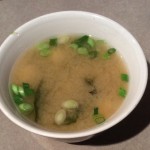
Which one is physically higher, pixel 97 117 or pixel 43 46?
pixel 43 46

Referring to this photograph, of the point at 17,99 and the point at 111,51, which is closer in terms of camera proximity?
the point at 17,99

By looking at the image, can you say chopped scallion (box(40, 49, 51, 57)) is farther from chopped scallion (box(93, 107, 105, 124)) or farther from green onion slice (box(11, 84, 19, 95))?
chopped scallion (box(93, 107, 105, 124))

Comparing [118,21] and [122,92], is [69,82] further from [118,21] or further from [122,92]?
[118,21]

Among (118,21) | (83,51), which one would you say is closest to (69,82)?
(83,51)

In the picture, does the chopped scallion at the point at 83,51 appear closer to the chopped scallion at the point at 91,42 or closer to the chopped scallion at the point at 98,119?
the chopped scallion at the point at 91,42

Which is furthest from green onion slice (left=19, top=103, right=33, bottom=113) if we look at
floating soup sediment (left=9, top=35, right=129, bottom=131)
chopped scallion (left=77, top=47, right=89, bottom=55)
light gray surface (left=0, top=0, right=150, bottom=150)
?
chopped scallion (left=77, top=47, right=89, bottom=55)

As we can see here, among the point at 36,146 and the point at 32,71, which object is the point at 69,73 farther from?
the point at 36,146

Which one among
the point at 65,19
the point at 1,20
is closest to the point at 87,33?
the point at 65,19
